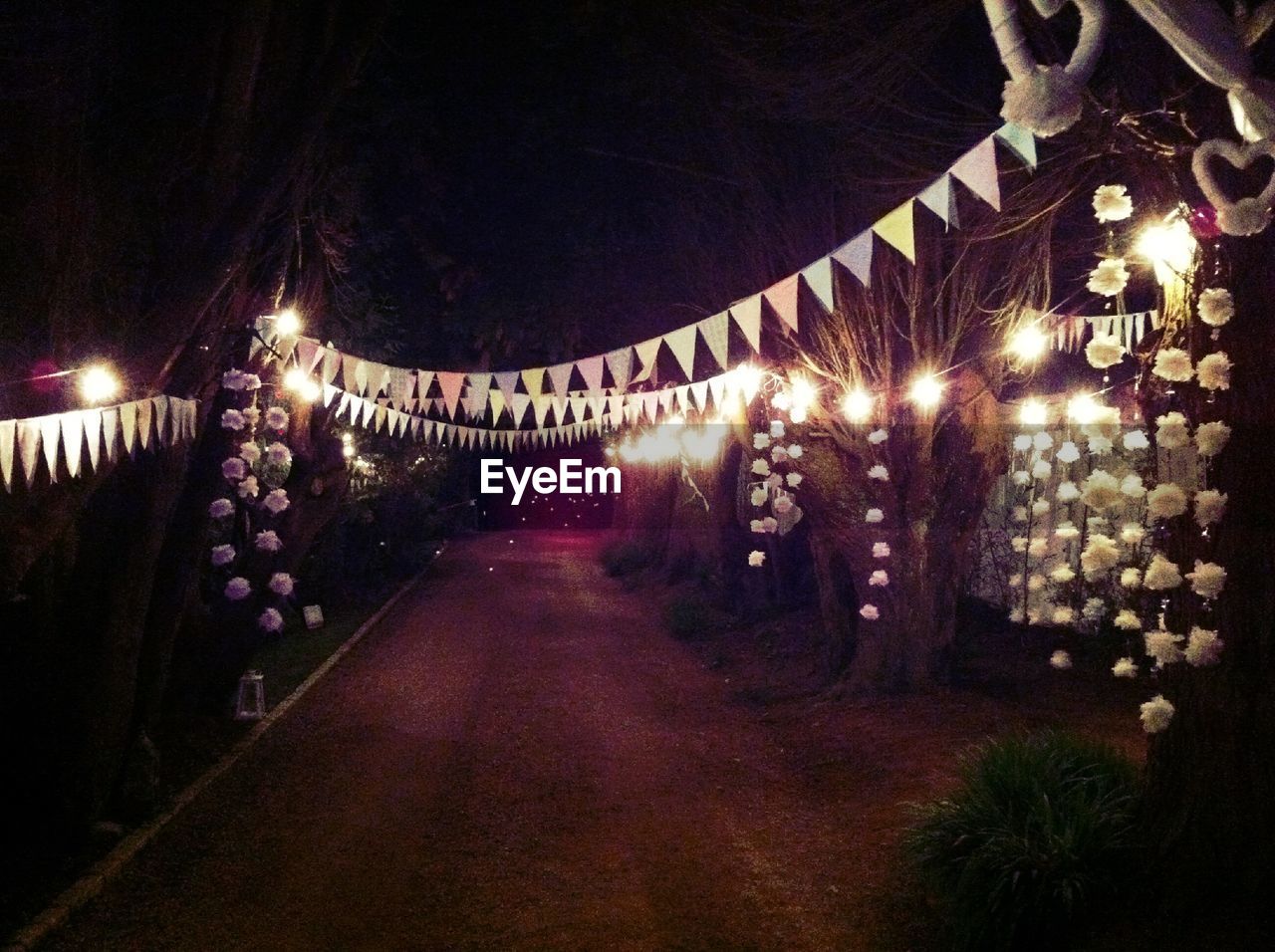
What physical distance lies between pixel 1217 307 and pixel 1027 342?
5034 millimetres

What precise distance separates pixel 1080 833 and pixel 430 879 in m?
3.97

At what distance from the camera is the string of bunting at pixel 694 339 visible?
5.01 m

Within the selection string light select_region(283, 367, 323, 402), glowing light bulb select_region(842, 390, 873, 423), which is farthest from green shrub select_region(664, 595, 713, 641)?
string light select_region(283, 367, 323, 402)

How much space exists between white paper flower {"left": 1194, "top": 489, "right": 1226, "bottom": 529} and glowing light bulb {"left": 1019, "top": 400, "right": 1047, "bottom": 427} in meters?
6.80

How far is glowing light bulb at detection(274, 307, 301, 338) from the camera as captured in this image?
9810 mm

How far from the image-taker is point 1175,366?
16.0 ft

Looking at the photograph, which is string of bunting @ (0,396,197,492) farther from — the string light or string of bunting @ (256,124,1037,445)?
the string light

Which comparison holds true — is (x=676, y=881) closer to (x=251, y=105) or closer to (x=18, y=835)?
(x=18, y=835)

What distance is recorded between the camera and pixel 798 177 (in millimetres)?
10984

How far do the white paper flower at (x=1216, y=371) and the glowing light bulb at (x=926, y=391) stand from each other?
536cm

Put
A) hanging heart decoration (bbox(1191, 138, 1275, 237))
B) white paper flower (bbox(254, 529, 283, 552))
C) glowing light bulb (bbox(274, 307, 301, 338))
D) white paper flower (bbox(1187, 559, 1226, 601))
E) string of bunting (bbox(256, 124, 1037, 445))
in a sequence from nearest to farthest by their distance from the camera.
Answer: hanging heart decoration (bbox(1191, 138, 1275, 237))
white paper flower (bbox(1187, 559, 1226, 601))
string of bunting (bbox(256, 124, 1037, 445))
glowing light bulb (bbox(274, 307, 301, 338))
white paper flower (bbox(254, 529, 283, 552))

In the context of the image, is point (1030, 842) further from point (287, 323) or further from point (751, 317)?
point (287, 323)

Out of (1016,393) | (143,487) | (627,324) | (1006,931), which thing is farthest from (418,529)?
(1006,931)

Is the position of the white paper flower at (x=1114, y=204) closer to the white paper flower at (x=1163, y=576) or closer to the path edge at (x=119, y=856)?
the white paper flower at (x=1163, y=576)
